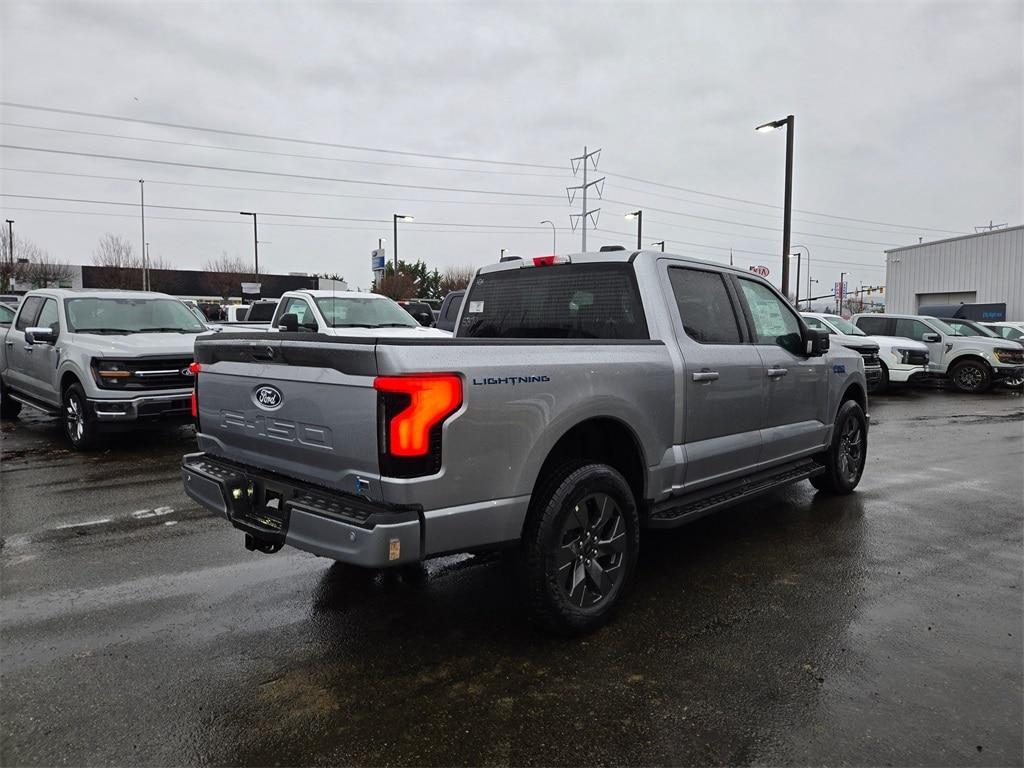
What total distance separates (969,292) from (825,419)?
3667 centimetres

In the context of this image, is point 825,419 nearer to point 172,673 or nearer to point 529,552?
point 529,552

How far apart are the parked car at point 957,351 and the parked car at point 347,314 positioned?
472 inches

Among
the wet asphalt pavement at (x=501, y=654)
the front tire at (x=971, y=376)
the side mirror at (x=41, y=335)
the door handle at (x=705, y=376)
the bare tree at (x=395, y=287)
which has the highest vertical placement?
the bare tree at (x=395, y=287)

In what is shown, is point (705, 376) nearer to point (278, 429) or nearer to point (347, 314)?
point (278, 429)

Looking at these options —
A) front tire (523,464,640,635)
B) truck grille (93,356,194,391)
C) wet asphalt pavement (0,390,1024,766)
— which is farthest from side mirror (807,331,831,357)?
truck grille (93,356,194,391)

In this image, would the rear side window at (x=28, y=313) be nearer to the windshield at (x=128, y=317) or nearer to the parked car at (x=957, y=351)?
the windshield at (x=128, y=317)

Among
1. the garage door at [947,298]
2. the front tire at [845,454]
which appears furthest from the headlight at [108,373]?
the garage door at [947,298]

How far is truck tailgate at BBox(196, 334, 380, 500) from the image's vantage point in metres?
3.03

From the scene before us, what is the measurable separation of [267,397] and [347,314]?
8.32 m

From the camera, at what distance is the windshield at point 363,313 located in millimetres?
11383

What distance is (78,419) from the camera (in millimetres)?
8484

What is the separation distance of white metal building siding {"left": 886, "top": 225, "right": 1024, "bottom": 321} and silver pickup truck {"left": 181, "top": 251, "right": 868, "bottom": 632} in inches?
1406

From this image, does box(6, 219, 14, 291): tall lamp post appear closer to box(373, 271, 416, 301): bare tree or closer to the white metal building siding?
box(373, 271, 416, 301): bare tree

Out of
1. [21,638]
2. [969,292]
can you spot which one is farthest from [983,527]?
[969,292]
